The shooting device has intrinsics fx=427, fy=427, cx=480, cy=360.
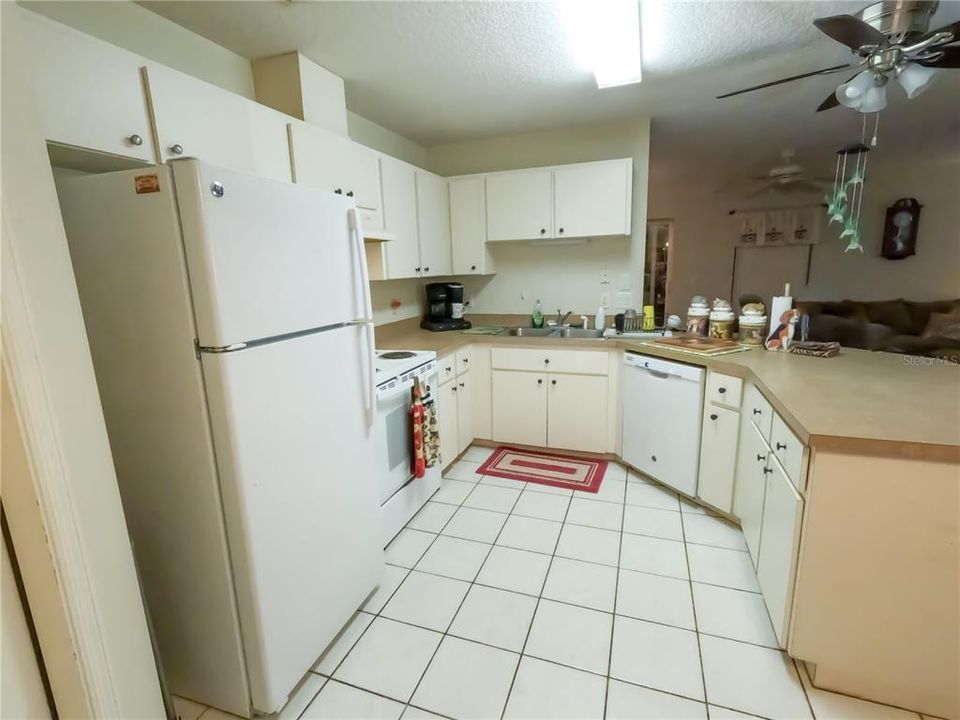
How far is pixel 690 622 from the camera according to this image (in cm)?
164

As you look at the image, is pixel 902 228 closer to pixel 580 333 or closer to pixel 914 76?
pixel 914 76

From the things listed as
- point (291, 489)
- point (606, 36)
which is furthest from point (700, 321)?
point (291, 489)

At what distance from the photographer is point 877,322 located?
4.03 meters

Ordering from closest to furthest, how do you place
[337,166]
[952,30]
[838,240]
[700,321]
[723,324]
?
[952,30] → [337,166] → [723,324] → [700,321] → [838,240]

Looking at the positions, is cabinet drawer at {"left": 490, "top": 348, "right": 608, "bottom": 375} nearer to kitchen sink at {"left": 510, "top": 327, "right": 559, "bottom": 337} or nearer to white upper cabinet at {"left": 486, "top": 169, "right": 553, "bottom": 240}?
kitchen sink at {"left": 510, "top": 327, "right": 559, "bottom": 337}

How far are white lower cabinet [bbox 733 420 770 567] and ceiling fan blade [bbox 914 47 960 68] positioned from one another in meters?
1.53

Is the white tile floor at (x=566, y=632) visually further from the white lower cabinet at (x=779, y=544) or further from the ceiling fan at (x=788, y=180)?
the ceiling fan at (x=788, y=180)

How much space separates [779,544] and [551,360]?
169 centimetres

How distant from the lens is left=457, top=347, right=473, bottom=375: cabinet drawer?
2920 millimetres

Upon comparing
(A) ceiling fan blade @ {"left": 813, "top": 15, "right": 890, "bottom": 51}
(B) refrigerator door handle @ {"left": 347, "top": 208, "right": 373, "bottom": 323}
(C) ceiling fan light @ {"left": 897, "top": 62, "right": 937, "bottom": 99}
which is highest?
(A) ceiling fan blade @ {"left": 813, "top": 15, "right": 890, "bottom": 51}

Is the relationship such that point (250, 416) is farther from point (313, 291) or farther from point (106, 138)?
point (106, 138)

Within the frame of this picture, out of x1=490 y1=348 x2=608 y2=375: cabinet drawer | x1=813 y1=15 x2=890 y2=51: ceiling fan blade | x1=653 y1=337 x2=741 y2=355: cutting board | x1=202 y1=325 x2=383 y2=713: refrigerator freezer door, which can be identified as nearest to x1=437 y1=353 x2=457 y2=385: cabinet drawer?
x1=490 y1=348 x2=608 y2=375: cabinet drawer

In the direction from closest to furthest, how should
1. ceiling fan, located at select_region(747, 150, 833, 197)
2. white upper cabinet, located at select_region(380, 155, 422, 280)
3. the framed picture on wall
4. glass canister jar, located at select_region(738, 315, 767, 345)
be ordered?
1. glass canister jar, located at select_region(738, 315, 767, 345)
2. white upper cabinet, located at select_region(380, 155, 422, 280)
3. ceiling fan, located at select_region(747, 150, 833, 197)
4. the framed picture on wall

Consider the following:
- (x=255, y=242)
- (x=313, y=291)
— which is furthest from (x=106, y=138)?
(x=313, y=291)
